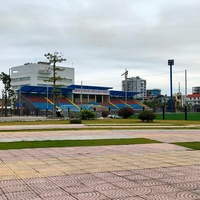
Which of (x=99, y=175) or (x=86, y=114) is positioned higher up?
(x=86, y=114)

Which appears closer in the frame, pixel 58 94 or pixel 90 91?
pixel 58 94

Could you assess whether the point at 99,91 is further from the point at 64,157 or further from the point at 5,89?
the point at 64,157

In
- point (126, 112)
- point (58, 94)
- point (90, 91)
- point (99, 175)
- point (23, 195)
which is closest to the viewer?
point (23, 195)

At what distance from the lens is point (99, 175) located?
7.43 metres

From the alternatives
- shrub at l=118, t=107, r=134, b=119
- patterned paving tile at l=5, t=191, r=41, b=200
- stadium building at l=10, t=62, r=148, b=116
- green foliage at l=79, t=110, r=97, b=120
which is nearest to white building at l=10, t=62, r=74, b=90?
stadium building at l=10, t=62, r=148, b=116

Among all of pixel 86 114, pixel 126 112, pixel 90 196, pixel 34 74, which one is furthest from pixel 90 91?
pixel 90 196

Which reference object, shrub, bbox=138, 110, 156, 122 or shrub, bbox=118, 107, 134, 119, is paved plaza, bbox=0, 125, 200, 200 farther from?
shrub, bbox=118, 107, 134, 119

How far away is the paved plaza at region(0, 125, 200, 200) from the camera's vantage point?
5832mm

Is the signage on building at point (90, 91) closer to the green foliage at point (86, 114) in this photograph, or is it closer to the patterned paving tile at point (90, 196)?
the green foliage at point (86, 114)

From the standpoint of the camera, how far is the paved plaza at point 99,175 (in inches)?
230

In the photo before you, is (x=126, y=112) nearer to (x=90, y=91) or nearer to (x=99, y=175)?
(x=99, y=175)

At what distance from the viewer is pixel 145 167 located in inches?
336

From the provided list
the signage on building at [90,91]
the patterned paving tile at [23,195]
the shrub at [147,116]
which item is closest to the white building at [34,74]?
the signage on building at [90,91]

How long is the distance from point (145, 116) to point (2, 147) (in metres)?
25.9
